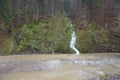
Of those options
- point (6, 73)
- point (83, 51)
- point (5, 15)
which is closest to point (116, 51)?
point (83, 51)

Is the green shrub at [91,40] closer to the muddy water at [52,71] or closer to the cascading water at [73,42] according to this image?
the cascading water at [73,42]

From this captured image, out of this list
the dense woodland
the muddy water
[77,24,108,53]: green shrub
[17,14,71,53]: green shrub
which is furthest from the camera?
[77,24,108,53]: green shrub

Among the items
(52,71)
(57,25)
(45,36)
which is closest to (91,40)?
(57,25)

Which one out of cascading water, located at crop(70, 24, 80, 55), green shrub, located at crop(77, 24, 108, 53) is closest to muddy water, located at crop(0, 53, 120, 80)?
cascading water, located at crop(70, 24, 80, 55)

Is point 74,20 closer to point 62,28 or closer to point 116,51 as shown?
point 62,28

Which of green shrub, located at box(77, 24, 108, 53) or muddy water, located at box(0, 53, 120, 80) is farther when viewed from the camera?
green shrub, located at box(77, 24, 108, 53)

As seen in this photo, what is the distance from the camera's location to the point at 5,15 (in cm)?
3200

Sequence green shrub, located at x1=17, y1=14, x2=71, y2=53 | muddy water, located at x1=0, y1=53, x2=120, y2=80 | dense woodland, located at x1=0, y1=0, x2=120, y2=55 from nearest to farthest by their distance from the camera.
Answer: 1. muddy water, located at x1=0, y1=53, x2=120, y2=80
2. green shrub, located at x1=17, y1=14, x2=71, y2=53
3. dense woodland, located at x1=0, y1=0, x2=120, y2=55

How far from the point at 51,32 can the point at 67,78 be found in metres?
17.4

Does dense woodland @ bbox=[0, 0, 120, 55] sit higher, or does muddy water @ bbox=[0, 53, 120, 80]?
dense woodland @ bbox=[0, 0, 120, 55]

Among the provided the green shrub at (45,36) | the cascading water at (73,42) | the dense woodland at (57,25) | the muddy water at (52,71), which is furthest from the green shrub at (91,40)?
the muddy water at (52,71)

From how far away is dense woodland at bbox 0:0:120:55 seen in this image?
30.1 meters

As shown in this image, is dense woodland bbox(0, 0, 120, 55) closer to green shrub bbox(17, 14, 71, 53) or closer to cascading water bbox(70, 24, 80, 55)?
green shrub bbox(17, 14, 71, 53)

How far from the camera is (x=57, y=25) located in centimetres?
3284
